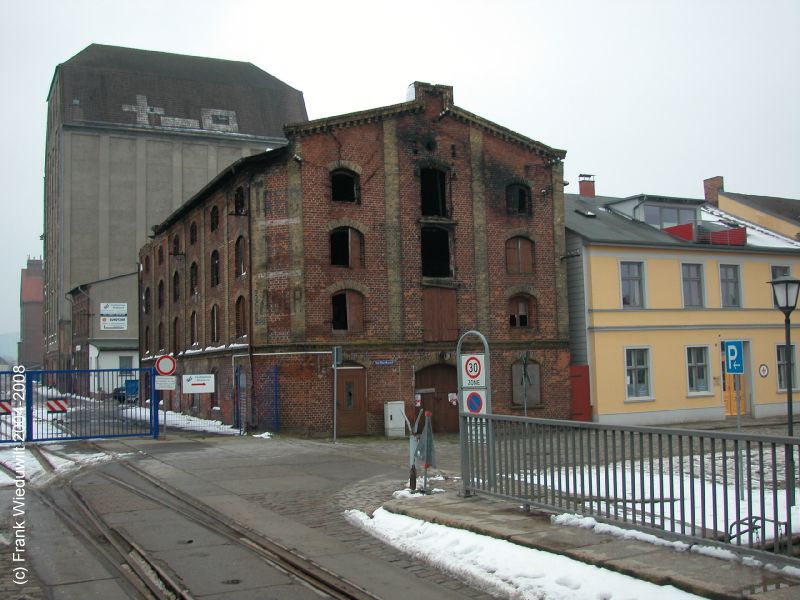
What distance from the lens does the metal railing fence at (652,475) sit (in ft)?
24.6

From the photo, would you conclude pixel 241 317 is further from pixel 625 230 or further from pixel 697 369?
pixel 697 369

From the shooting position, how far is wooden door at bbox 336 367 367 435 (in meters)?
26.8

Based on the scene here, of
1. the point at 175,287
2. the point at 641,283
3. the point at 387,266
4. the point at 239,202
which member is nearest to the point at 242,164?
the point at 239,202

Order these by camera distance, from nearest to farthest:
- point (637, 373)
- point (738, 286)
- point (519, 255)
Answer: point (519, 255) → point (637, 373) → point (738, 286)

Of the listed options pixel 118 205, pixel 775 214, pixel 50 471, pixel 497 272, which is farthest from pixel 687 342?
pixel 118 205

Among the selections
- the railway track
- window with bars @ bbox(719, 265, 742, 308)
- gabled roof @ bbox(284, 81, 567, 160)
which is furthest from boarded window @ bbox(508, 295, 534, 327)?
the railway track

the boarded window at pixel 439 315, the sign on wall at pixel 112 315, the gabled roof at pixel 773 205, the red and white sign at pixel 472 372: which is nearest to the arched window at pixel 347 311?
the boarded window at pixel 439 315

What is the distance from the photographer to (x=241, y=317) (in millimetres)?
Result: 29672

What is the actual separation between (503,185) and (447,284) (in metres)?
4.66

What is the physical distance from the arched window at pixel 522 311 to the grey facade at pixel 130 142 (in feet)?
118

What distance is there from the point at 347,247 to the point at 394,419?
6178 mm

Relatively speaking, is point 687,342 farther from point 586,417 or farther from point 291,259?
point 291,259

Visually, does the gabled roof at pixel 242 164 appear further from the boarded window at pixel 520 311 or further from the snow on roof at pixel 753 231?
the snow on roof at pixel 753 231

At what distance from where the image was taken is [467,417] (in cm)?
1160
